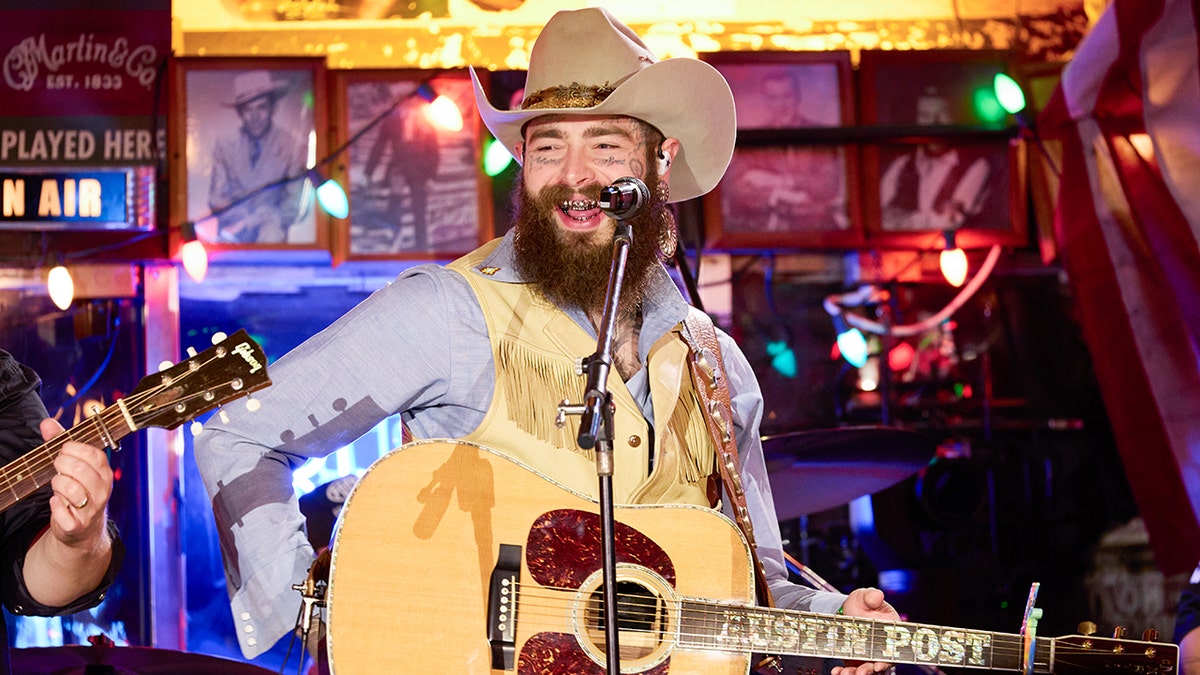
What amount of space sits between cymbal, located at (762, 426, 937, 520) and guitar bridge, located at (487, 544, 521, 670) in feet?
5.31

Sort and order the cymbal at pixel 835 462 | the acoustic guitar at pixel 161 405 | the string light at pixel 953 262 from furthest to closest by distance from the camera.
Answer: the string light at pixel 953 262, the cymbal at pixel 835 462, the acoustic guitar at pixel 161 405

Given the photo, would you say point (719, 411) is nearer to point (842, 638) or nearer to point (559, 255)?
point (559, 255)

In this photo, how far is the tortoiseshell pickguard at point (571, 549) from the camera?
96.6 inches

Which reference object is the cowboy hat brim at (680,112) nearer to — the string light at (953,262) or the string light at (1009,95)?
the string light at (953,262)

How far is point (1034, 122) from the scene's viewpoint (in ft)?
19.5

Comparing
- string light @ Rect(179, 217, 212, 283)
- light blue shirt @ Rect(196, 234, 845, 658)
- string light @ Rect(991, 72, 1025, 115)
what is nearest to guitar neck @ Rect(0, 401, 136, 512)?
light blue shirt @ Rect(196, 234, 845, 658)

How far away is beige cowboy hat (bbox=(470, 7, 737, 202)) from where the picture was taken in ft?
9.86

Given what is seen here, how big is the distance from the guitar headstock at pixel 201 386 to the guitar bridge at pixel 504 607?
0.65 m

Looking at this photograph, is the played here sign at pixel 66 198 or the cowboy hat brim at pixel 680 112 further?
the played here sign at pixel 66 198

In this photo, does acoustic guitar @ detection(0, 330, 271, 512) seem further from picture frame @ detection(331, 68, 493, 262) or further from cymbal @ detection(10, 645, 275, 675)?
picture frame @ detection(331, 68, 493, 262)

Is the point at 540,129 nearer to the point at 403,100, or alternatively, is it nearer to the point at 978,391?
the point at 403,100

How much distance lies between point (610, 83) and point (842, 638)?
1.50m

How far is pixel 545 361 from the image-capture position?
2.84 meters

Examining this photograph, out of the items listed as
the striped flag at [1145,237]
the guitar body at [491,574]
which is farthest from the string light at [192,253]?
the striped flag at [1145,237]
